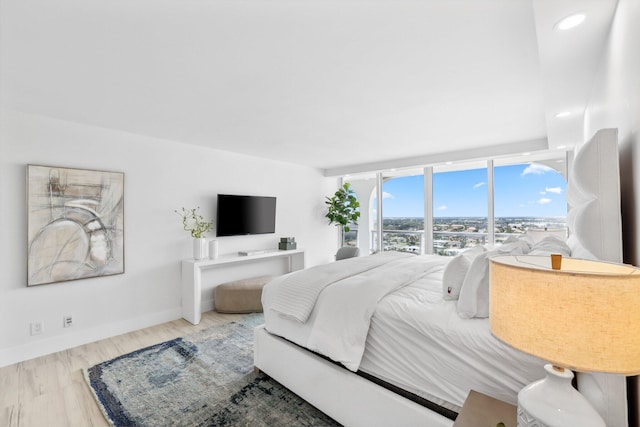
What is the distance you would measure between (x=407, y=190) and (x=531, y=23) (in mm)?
4398

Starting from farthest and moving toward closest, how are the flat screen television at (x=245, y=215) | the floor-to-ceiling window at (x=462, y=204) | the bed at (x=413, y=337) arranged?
1. the floor-to-ceiling window at (x=462, y=204)
2. the flat screen television at (x=245, y=215)
3. the bed at (x=413, y=337)

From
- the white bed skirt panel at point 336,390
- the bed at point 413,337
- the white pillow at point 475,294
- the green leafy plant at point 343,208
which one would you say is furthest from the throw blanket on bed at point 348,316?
the green leafy plant at point 343,208

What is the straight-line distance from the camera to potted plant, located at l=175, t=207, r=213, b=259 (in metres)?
3.95

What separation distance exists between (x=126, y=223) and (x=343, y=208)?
13.3ft

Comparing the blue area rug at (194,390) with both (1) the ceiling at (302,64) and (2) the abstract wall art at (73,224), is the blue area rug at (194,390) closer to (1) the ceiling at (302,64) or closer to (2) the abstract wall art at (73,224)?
(2) the abstract wall art at (73,224)

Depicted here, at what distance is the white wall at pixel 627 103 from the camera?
108 cm

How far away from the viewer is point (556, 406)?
883mm

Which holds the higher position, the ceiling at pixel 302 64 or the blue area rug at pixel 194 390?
the ceiling at pixel 302 64

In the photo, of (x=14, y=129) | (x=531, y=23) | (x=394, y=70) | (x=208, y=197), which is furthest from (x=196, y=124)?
(x=531, y=23)

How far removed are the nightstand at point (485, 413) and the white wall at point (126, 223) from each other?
3764mm

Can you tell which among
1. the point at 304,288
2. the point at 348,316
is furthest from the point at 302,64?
the point at 348,316

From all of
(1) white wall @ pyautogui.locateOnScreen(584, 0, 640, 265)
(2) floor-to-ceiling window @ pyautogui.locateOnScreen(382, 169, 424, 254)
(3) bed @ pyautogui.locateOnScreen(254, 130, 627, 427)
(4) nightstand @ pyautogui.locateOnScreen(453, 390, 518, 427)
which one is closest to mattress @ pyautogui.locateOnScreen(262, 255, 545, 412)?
(3) bed @ pyautogui.locateOnScreen(254, 130, 627, 427)

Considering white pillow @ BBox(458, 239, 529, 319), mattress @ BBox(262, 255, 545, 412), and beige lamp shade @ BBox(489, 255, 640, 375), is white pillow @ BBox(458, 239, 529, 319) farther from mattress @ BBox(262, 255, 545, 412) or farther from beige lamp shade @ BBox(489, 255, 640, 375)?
beige lamp shade @ BBox(489, 255, 640, 375)

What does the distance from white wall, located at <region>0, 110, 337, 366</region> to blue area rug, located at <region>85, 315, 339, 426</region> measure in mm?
811
